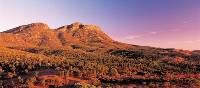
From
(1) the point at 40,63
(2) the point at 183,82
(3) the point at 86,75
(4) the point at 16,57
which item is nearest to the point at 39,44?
(4) the point at 16,57

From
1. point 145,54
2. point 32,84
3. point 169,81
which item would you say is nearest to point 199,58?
point 145,54

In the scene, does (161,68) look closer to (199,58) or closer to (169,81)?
(169,81)

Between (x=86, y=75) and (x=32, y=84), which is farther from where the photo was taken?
(x=86, y=75)

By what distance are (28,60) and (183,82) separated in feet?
160

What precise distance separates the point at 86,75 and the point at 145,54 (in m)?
Result: 68.5

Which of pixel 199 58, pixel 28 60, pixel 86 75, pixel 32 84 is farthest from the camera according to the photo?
pixel 199 58

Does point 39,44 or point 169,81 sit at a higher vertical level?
point 39,44

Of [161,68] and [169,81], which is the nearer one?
[169,81]

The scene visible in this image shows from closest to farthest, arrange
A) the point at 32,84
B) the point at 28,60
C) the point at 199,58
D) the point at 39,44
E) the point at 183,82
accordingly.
Answer: the point at 32,84 < the point at 183,82 < the point at 28,60 < the point at 199,58 < the point at 39,44

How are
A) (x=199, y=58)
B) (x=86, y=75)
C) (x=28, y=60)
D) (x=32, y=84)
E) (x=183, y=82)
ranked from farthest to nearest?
(x=199, y=58)
(x=28, y=60)
(x=86, y=75)
(x=183, y=82)
(x=32, y=84)

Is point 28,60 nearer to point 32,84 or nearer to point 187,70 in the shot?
point 32,84

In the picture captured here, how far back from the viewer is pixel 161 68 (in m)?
112

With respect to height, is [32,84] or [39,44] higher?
[39,44]

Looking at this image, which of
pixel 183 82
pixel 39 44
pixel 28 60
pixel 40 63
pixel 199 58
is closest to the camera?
pixel 183 82
